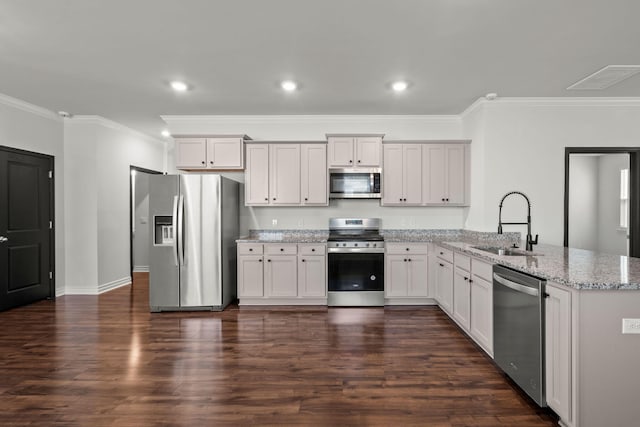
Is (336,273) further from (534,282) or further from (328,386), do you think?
(534,282)

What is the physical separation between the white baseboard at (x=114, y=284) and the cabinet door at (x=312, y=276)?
3.26 metres

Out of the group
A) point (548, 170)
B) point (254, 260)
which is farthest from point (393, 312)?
point (548, 170)

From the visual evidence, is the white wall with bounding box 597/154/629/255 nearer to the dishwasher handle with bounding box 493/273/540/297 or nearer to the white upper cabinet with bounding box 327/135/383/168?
the white upper cabinet with bounding box 327/135/383/168

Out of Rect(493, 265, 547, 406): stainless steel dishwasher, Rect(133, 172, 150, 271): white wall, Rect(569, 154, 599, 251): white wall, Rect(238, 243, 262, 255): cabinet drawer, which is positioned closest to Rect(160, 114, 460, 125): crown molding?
Rect(238, 243, 262, 255): cabinet drawer

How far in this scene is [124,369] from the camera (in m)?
2.87

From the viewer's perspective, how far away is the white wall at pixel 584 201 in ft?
21.5

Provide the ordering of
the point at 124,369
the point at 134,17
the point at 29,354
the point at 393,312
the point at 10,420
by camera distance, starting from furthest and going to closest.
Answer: the point at 393,312, the point at 29,354, the point at 124,369, the point at 134,17, the point at 10,420

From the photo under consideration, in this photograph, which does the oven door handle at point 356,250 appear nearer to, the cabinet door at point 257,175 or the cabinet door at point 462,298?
the cabinet door at point 462,298

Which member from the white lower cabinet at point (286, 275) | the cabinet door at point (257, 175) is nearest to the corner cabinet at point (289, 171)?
the cabinet door at point (257, 175)

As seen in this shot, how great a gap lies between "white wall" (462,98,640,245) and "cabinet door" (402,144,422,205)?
0.83m

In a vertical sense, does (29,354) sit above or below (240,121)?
below

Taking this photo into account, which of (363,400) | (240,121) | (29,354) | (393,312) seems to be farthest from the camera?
(240,121)

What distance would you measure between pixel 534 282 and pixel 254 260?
3340 mm

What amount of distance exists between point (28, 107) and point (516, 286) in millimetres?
6124
